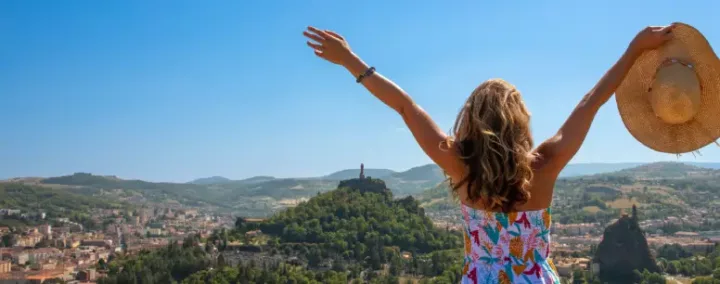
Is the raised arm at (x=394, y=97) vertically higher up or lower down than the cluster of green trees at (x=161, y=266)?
higher up

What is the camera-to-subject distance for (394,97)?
2.84m

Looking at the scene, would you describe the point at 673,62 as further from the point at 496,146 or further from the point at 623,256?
the point at 623,256

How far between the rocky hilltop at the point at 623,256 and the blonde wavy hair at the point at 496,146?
47929mm

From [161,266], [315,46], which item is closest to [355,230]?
[161,266]

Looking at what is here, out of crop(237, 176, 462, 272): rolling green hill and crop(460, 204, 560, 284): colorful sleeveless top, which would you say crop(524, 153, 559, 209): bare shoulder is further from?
crop(237, 176, 462, 272): rolling green hill

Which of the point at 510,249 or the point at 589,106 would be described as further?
the point at 589,106

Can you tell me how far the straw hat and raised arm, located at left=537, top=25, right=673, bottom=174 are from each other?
8cm

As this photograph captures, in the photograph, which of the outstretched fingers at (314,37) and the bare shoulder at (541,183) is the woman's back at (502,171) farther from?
the outstretched fingers at (314,37)

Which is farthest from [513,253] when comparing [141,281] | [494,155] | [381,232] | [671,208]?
[671,208]

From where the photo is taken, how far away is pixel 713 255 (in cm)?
5153

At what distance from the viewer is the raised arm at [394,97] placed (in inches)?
103

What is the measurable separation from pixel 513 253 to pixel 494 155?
387 mm

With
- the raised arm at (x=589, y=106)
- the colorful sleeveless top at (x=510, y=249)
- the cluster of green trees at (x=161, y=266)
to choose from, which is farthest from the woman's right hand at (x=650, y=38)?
the cluster of green trees at (x=161, y=266)

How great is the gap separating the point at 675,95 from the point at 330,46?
57.9 inches
